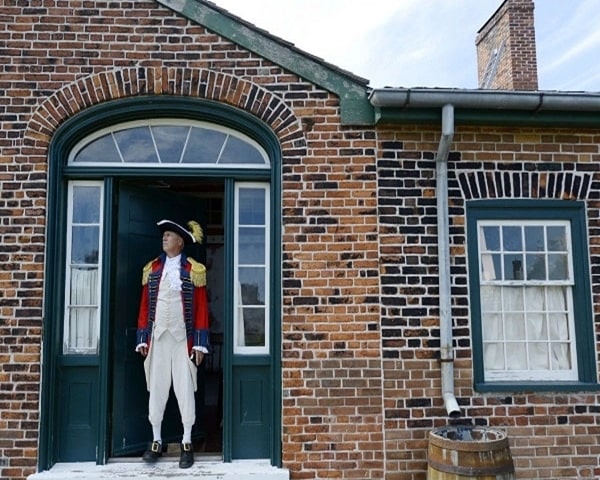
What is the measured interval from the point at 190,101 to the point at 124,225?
1.34 meters

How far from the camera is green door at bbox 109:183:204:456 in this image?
5.27 m

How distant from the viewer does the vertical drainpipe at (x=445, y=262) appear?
486 cm

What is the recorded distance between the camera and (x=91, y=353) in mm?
5105

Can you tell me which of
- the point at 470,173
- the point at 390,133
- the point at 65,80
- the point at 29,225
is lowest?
the point at 29,225

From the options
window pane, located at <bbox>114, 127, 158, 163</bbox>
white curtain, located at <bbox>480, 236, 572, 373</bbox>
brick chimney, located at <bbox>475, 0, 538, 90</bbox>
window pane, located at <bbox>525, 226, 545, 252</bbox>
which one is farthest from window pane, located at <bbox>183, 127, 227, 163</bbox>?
brick chimney, located at <bbox>475, 0, 538, 90</bbox>

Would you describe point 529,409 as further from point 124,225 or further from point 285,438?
point 124,225

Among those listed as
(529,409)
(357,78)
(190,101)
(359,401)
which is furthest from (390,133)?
(529,409)

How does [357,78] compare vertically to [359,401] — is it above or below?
above

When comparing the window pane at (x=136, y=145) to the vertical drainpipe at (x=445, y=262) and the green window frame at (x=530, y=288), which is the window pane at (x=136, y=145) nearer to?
the vertical drainpipe at (x=445, y=262)

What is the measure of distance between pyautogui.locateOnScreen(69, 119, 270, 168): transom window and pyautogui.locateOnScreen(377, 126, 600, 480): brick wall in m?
1.31

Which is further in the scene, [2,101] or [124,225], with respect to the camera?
[124,225]

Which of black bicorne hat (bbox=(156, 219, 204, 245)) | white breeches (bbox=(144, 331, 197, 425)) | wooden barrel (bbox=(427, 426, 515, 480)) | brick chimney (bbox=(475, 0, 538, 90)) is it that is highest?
brick chimney (bbox=(475, 0, 538, 90))

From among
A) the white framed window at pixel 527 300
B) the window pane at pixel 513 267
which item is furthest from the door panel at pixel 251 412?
the window pane at pixel 513 267

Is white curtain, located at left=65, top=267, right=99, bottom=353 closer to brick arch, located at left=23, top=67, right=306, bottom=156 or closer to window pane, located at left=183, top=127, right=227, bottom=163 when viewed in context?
brick arch, located at left=23, top=67, right=306, bottom=156
